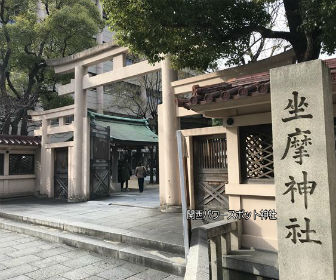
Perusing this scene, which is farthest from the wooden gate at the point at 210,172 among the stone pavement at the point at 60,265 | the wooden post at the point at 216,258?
the stone pavement at the point at 60,265

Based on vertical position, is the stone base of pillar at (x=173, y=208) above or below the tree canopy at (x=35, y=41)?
below

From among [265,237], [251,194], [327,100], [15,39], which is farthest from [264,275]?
[15,39]

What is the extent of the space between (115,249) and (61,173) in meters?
8.47

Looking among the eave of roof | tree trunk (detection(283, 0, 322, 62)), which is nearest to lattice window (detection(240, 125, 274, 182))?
tree trunk (detection(283, 0, 322, 62))

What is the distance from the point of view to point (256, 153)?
20.8 ft

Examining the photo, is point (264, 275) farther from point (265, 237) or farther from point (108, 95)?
point (108, 95)

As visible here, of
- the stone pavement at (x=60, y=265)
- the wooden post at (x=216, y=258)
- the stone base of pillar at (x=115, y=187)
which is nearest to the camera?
the wooden post at (x=216, y=258)

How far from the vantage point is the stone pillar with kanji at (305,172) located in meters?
3.23

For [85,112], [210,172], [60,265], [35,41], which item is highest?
[35,41]

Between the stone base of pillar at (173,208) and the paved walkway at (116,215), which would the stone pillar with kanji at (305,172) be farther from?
the stone base of pillar at (173,208)

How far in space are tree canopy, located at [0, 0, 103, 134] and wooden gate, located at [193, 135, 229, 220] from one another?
404 inches

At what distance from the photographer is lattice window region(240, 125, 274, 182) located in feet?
20.1

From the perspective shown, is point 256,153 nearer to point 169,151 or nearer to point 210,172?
point 210,172

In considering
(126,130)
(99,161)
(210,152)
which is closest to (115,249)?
(210,152)
